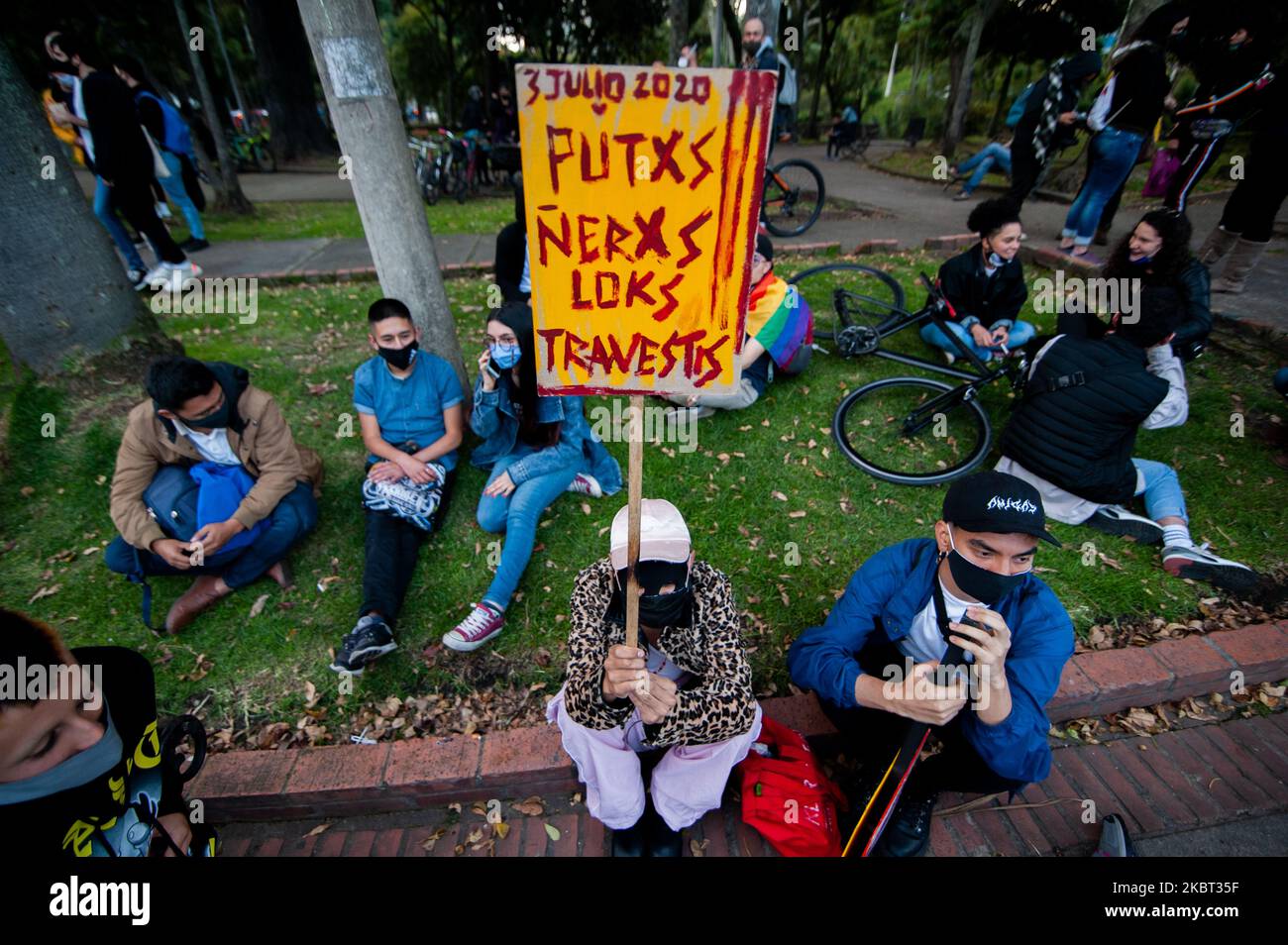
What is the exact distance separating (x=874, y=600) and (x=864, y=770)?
33.0 inches

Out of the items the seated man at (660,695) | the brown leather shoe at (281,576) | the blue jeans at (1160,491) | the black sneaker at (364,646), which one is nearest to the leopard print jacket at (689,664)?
the seated man at (660,695)

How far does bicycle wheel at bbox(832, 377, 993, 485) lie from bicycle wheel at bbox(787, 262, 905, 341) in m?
0.89

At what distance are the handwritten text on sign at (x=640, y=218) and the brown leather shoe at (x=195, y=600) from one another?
2.90 meters

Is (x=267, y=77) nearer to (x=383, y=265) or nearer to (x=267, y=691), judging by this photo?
(x=383, y=265)

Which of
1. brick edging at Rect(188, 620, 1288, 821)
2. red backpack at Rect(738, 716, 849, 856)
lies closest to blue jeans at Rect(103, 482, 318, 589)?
brick edging at Rect(188, 620, 1288, 821)

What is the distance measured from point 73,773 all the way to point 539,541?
2493mm

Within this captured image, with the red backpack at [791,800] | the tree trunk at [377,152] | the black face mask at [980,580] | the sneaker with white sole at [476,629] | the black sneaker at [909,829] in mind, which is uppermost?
the tree trunk at [377,152]

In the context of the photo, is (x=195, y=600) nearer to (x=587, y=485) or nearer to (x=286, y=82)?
(x=587, y=485)

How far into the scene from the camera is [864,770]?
104 inches

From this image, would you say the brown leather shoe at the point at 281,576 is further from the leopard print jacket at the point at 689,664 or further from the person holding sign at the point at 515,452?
the leopard print jacket at the point at 689,664

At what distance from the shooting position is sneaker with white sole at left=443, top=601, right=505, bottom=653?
3168mm

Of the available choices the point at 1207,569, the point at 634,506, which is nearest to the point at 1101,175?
the point at 1207,569

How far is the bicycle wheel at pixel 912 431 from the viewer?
4367mm
